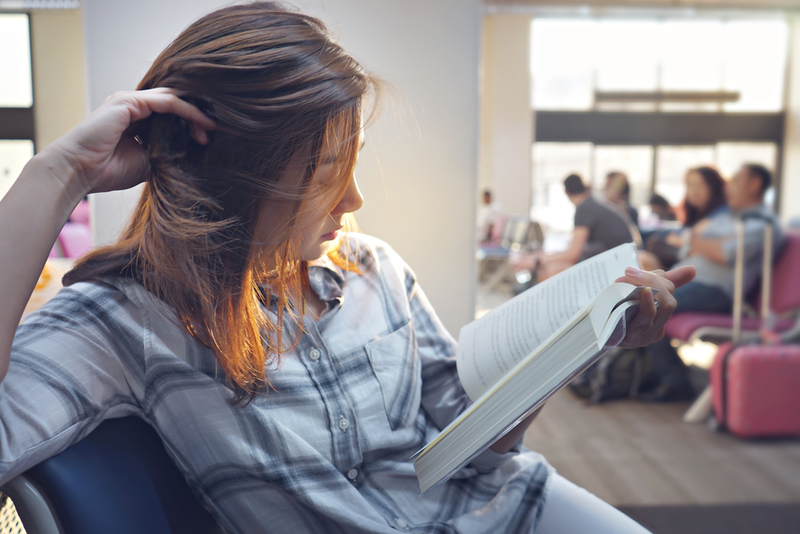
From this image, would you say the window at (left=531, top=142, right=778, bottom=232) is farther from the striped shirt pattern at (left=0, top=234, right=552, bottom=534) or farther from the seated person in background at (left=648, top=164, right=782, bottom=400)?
the striped shirt pattern at (left=0, top=234, right=552, bottom=534)

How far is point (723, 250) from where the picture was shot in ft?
8.52

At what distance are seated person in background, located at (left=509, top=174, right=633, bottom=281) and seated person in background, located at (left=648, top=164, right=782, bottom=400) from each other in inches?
14.5

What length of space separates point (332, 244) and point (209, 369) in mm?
260

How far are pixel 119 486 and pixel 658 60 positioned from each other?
5.97 metres

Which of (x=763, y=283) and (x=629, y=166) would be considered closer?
(x=763, y=283)

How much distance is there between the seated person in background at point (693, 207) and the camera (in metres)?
2.75

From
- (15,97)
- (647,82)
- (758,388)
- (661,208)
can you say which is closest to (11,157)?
(15,97)

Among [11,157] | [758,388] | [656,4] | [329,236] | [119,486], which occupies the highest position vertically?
[656,4]

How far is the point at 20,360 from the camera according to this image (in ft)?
1.63

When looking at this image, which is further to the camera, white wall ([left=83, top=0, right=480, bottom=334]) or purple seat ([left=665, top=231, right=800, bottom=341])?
purple seat ([left=665, top=231, right=800, bottom=341])

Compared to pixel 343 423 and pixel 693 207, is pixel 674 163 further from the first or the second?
pixel 343 423

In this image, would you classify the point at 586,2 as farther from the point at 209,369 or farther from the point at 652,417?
the point at 209,369

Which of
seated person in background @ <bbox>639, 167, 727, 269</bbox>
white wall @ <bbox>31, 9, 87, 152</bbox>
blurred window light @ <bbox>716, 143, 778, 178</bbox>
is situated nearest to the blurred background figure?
seated person in background @ <bbox>639, 167, 727, 269</bbox>

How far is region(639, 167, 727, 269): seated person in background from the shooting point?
108 inches
